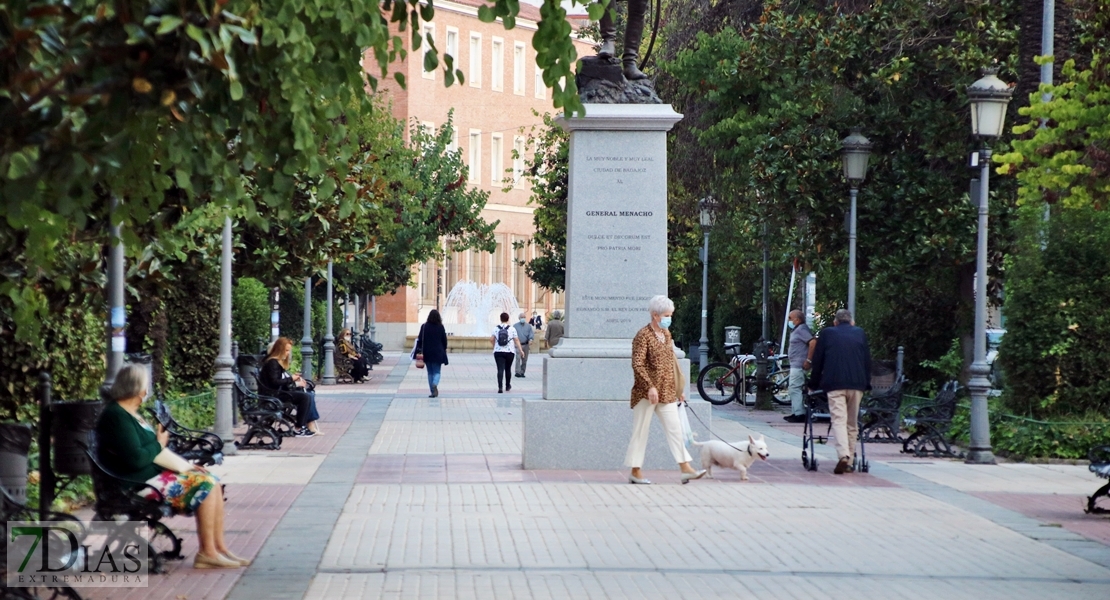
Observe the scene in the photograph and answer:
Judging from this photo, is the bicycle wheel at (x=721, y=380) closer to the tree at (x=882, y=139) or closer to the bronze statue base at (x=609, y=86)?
the tree at (x=882, y=139)

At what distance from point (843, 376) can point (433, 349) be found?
16104 mm

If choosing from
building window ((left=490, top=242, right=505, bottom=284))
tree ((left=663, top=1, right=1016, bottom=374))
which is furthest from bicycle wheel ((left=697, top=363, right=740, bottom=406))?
building window ((left=490, top=242, right=505, bottom=284))

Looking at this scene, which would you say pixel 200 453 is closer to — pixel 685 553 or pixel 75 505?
pixel 75 505

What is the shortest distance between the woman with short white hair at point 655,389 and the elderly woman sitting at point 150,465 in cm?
583

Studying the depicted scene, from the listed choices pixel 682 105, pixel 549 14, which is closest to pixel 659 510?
pixel 549 14

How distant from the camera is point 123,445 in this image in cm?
955

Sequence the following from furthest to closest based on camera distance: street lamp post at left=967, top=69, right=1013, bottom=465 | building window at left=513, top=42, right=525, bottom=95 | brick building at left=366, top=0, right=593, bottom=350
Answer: building window at left=513, top=42, right=525, bottom=95 < brick building at left=366, top=0, right=593, bottom=350 < street lamp post at left=967, top=69, right=1013, bottom=465

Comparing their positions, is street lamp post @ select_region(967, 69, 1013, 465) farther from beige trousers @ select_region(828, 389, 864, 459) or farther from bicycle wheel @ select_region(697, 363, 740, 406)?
bicycle wheel @ select_region(697, 363, 740, 406)

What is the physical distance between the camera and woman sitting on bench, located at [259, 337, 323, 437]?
21.1m

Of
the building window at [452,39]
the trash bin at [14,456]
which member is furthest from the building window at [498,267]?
the trash bin at [14,456]

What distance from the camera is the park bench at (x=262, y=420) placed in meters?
19.3

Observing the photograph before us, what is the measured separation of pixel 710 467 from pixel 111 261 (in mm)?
6277

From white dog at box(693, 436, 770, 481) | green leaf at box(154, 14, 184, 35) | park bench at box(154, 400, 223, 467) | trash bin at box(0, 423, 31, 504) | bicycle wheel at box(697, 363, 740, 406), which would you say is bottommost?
bicycle wheel at box(697, 363, 740, 406)

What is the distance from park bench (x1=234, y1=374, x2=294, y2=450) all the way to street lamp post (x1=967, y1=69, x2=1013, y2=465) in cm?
773
